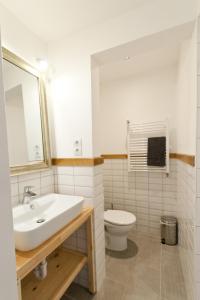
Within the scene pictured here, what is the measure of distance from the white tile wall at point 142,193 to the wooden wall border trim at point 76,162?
1.05 meters

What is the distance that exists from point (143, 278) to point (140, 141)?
1599 mm

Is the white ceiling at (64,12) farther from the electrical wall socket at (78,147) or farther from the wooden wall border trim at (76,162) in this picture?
the wooden wall border trim at (76,162)

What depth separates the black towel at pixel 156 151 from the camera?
2113mm

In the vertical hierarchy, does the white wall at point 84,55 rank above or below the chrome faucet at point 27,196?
above

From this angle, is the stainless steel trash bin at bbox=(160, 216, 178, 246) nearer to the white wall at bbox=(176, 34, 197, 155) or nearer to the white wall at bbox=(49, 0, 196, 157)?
the white wall at bbox=(176, 34, 197, 155)

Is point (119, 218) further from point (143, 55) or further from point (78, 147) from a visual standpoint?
point (143, 55)

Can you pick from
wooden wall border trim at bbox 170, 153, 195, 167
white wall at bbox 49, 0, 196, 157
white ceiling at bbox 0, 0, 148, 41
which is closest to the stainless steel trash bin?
wooden wall border trim at bbox 170, 153, 195, 167

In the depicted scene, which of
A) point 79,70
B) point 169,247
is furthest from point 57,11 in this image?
point 169,247

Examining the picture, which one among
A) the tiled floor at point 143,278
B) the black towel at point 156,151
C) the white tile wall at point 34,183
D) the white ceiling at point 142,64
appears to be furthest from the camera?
the black towel at point 156,151

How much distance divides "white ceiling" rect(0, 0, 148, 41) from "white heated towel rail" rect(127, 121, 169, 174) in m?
1.36

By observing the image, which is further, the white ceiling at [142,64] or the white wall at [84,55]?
the white ceiling at [142,64]

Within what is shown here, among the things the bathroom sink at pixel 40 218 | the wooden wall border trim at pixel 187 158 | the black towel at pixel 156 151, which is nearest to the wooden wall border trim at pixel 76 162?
the bathroom sink at pixel 40 218

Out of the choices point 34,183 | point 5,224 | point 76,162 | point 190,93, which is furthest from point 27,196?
point 190,93

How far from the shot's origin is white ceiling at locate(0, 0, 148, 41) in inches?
45.2
